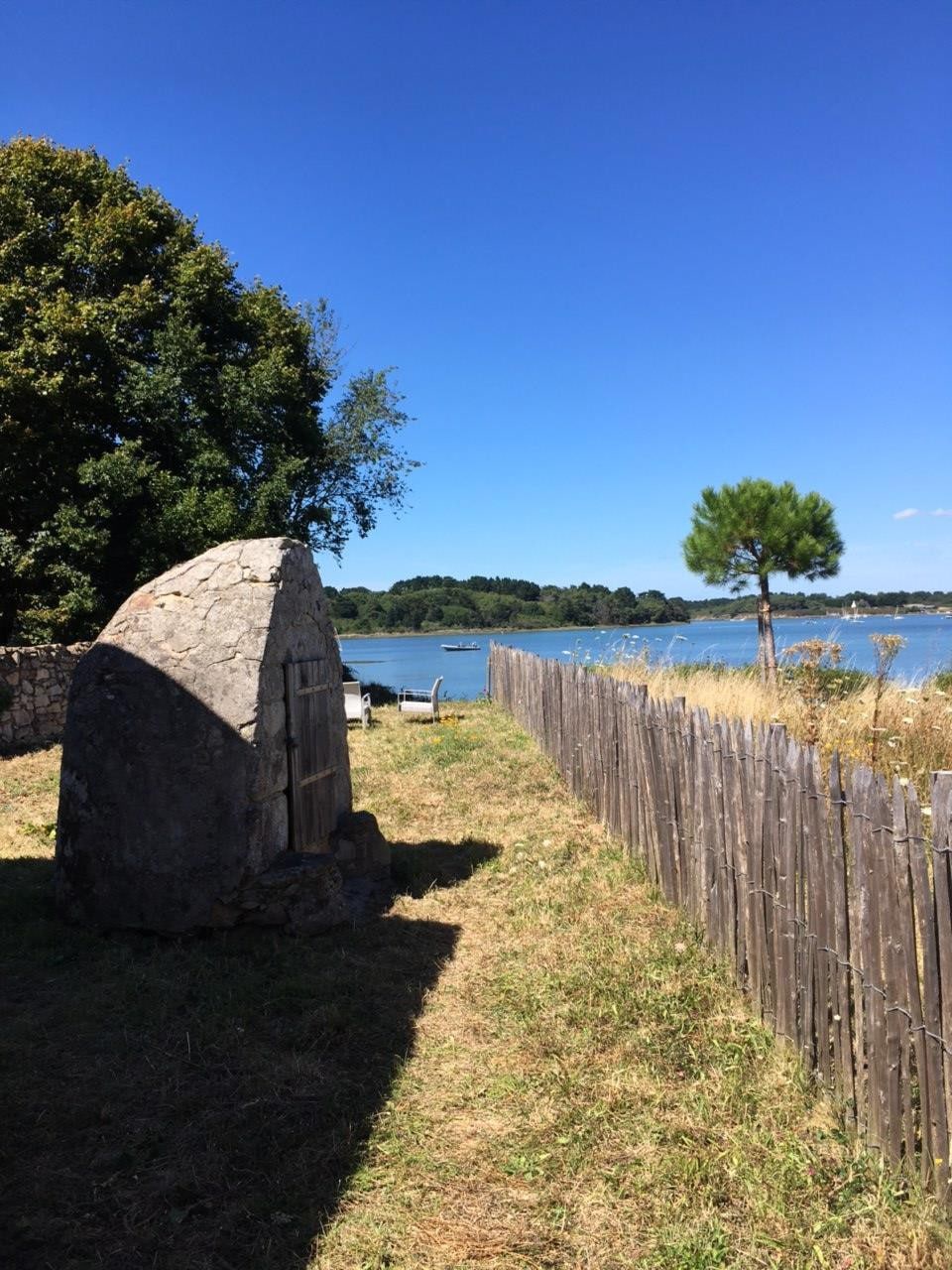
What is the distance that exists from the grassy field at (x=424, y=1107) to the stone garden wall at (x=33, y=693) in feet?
23.9

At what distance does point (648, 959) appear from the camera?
15.7ft

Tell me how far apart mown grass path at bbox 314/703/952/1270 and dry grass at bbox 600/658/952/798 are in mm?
1876

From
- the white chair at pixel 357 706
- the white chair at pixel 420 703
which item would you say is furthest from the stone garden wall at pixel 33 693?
the white chair at pixel 420 703

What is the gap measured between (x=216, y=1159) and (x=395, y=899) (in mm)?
3044

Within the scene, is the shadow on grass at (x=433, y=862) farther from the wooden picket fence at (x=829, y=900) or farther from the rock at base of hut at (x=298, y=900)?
the wooden picket fence at (x=829, y=900)

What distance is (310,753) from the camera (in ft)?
20.2

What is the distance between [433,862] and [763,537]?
52.2 ft

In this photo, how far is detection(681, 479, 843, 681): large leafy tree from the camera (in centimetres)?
2033

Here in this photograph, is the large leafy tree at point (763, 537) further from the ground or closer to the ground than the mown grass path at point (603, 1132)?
further from the ground

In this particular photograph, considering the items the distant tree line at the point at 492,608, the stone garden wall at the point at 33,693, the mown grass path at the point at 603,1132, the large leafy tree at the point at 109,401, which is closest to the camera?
the mown grass path at the point at 603,1132

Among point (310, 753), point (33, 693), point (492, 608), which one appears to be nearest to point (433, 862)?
point (310, 753)

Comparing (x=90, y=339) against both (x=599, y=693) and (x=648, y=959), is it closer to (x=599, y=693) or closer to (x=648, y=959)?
(x=599, y=693)

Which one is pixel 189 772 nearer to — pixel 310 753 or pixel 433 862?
pixel 310 753

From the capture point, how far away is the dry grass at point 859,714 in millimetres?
6781
